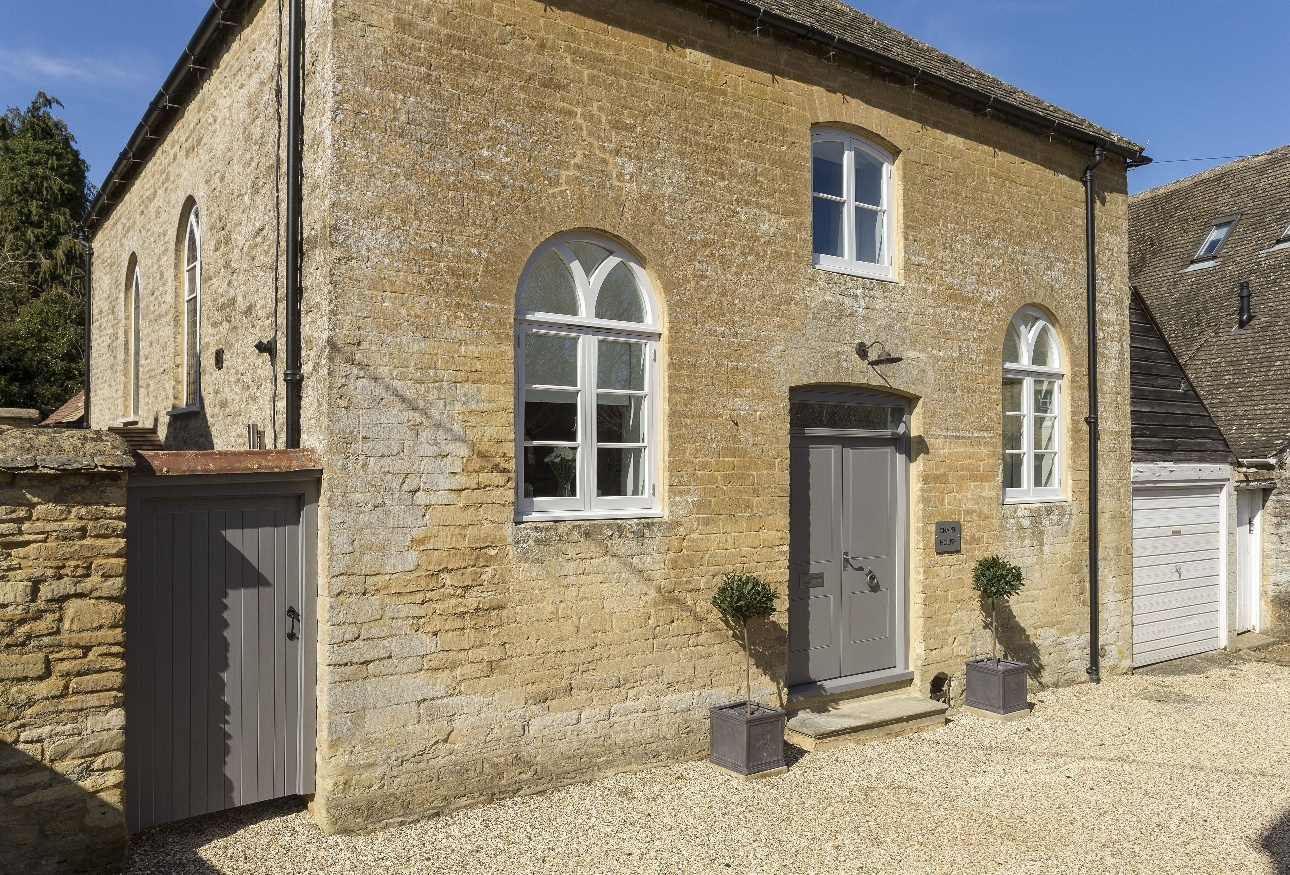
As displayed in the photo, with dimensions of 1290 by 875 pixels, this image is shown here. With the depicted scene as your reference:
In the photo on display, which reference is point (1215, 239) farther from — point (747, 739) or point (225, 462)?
point (225, 462)

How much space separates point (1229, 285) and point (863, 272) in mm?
11755

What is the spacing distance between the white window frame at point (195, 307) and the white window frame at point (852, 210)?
18.5 feet

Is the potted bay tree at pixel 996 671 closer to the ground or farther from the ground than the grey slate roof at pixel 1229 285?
closer to the ground

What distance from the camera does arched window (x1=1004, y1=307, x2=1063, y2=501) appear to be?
998 centimetres

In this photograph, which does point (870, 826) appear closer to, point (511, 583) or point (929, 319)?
point (511, 583)

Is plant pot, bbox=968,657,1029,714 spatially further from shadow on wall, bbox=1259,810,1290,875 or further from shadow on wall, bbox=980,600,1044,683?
shadow on wall, bbox=1259,810,1290,875

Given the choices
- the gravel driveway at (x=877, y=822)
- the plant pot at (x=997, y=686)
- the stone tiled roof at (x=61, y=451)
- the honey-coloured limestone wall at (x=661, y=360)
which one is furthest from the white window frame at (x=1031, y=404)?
the stone tiled roof at (x=61, y=451)

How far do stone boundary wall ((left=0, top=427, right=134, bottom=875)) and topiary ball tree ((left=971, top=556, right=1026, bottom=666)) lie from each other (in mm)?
7240

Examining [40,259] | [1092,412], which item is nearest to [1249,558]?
[1092,412]

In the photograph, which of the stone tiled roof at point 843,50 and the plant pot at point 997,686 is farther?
the plant pot at point 997,686

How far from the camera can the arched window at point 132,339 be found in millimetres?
11836

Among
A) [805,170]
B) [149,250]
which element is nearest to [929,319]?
[805,170]

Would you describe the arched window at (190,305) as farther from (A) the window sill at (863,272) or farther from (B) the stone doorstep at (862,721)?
(B) the stone doorstep at (862,721)

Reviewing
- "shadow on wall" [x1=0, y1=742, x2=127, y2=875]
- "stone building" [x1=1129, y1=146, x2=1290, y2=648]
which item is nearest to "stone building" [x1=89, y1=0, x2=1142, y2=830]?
"shadow on wall" [x1=0, y1=742, x2=127, y2=875]
